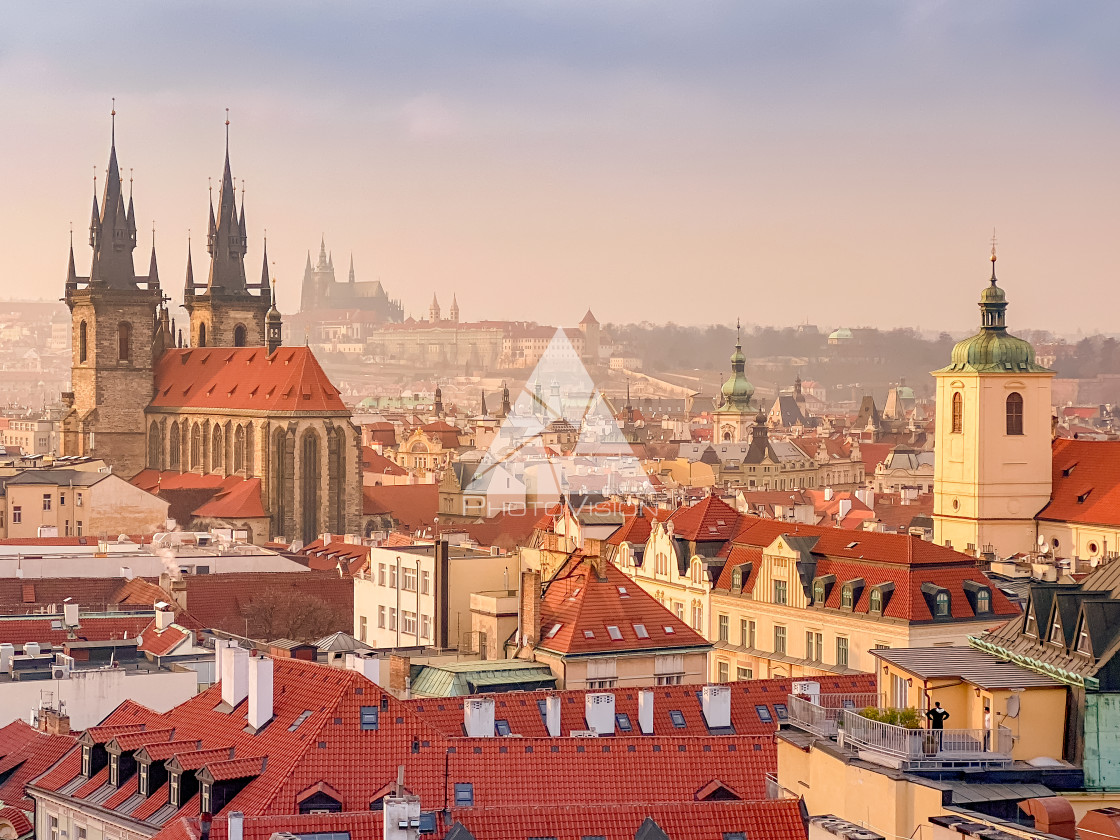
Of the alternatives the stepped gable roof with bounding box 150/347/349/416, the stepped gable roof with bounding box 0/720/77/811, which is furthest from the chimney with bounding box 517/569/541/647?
the stepped gable roof with bounding box 150/347/349/416

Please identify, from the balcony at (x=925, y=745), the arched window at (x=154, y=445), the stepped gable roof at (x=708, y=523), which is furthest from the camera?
the arched window at (x=154, y=445)

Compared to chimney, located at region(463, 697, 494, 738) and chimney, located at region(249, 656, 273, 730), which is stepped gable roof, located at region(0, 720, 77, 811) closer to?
chimney, located at region(249, 656, 273, 730)

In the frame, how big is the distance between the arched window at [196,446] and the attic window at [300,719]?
82.2 metres

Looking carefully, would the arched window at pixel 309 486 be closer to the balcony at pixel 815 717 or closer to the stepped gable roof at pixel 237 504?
the stepped gable roof at pixel 237 504

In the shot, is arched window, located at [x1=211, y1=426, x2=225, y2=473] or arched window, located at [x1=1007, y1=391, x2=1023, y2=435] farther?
arched window, located at [x1=211, y1=426, x2=225, y2=473]

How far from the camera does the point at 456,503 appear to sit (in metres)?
98.5

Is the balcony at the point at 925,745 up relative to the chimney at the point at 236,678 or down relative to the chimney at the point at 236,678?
up

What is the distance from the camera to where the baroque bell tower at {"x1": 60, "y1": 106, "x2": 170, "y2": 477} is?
379ft

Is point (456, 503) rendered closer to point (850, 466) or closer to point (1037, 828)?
point (850, 466)


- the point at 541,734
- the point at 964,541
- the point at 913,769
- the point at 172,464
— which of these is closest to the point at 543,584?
the point at 541,734

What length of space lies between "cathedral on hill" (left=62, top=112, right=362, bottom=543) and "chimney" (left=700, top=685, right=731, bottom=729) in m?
65.0

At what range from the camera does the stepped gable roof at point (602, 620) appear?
4325 centimetres

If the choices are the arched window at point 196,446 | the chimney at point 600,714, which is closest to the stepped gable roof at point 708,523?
the chimney at point 600,714

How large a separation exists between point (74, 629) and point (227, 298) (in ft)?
238
